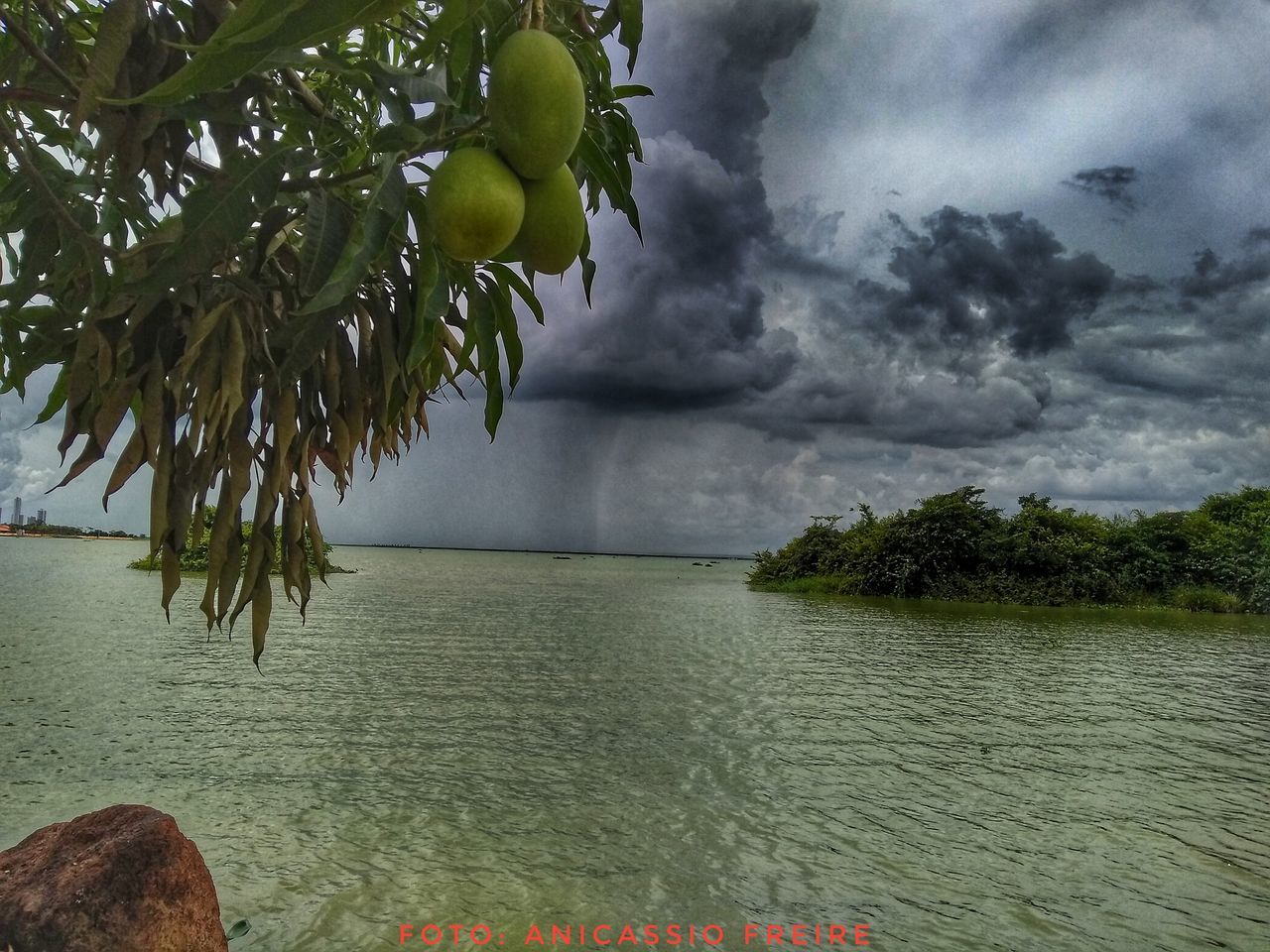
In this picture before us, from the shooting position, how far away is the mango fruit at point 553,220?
802mm

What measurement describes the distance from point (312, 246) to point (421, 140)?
182mm

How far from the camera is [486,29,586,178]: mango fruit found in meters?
0.74

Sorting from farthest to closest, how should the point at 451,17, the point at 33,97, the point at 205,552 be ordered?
1. the point at 205,552
2. the point at 33,97
3. the point at 451,17

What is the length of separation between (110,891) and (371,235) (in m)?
2.06

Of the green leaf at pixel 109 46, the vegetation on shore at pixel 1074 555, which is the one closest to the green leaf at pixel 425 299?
the green leaf at pixel 109 46

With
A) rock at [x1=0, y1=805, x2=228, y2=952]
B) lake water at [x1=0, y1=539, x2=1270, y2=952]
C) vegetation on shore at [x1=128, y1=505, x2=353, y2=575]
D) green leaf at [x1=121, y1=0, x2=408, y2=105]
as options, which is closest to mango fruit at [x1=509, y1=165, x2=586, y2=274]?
green leaf at [x1=121, y1=0, x2=408, y2=105]

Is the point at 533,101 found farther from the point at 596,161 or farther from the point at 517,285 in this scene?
the point at 517,285

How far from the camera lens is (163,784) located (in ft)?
13.4

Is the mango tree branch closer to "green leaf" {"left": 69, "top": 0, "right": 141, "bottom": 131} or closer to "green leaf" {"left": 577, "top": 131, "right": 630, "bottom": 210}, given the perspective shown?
"green leaf" {"left": 69, "top": 0, "right": 141, "bottom": 131}

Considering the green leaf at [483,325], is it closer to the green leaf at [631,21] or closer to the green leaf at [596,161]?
the green leaf at [596,161]

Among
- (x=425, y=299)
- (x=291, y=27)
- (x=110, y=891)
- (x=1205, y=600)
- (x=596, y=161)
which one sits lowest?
(x=110, y=891)

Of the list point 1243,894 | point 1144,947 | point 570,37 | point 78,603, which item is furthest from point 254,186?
point 78,603

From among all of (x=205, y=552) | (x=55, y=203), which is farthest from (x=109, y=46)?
(x=205, y=552)

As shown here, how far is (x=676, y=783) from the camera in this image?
14.1 ft
